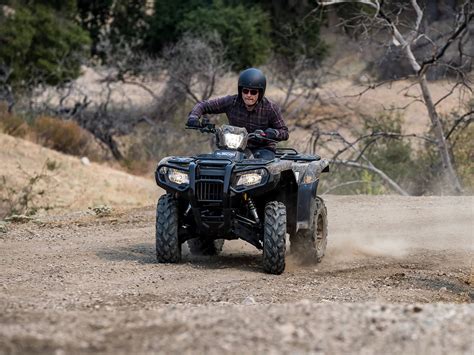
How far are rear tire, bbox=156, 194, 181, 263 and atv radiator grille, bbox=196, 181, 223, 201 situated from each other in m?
0.41

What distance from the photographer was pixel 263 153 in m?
11.9

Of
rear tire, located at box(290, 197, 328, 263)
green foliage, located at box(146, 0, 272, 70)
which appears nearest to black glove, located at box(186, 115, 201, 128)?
rear tire, located at box(290, 197, 328, 263)

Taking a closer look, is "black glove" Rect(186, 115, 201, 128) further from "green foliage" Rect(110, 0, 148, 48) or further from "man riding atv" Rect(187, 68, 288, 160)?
"green foliage" Rect(110, 0, 148, 48)

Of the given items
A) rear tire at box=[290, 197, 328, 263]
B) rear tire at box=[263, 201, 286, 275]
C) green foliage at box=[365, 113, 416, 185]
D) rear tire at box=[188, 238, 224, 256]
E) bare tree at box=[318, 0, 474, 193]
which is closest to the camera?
rear tire at box=[263, 201, 286, 275]

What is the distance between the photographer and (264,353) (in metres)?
5.90

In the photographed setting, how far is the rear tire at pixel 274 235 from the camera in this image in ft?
35.8

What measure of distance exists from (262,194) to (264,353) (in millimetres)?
5381

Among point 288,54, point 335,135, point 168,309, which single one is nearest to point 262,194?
point 168,309

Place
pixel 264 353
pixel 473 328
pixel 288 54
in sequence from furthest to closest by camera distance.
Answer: pixel 288 54 < pixel 473 328 < pixel 264 353

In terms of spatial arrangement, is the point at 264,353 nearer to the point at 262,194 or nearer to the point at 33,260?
the point at 262,194

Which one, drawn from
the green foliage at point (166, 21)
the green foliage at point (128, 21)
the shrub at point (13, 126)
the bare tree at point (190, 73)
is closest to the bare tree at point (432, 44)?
the shrub at point (13, 126)

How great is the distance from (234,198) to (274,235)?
1.74ft

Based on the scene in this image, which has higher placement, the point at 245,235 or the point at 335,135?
the point at 335,135

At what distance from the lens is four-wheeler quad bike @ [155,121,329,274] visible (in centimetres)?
1097
